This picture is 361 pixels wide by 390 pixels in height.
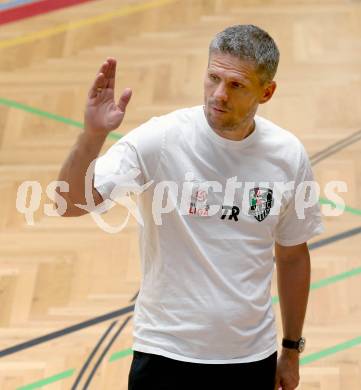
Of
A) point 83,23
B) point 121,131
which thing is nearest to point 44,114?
point 121,131

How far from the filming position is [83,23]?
748cm

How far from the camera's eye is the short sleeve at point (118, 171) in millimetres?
2906

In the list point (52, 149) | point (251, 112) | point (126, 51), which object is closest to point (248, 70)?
point (251, 112)

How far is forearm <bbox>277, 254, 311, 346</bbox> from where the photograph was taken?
338cm

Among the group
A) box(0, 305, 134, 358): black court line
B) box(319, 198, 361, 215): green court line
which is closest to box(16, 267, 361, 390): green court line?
box(0, 305, 134, 358): black court line

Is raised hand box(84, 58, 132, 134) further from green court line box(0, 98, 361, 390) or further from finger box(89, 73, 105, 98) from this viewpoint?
green court line box(0, 98, 361, 390)

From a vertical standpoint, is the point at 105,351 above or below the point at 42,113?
below

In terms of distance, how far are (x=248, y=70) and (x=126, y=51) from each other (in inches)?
167

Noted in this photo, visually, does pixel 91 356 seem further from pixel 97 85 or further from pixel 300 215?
pixel 97 85

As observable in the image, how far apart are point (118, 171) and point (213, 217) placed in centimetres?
34

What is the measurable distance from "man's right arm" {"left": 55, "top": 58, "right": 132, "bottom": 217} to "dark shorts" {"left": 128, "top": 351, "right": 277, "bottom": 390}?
23.5 inches

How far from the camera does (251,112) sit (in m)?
3.04

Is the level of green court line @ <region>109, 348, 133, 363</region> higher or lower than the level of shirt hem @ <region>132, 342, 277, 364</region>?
lower

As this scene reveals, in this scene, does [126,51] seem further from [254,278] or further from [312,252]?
[254,278]
